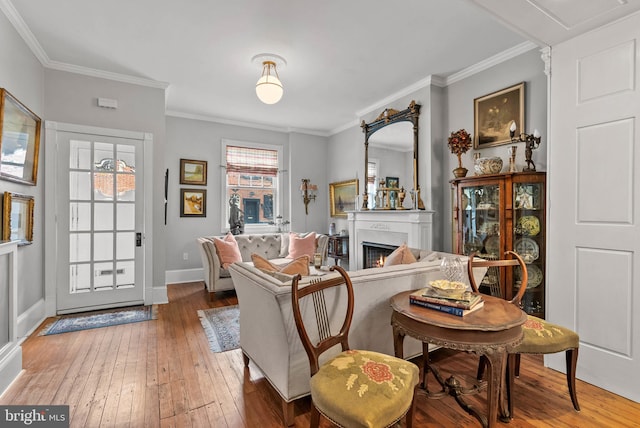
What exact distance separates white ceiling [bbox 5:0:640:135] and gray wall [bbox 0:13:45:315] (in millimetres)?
152

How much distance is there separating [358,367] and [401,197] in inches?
123

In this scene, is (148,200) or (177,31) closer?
(177,31)

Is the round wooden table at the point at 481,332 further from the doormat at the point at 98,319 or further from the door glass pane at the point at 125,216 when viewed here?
the door glass pane at the point at 125,216

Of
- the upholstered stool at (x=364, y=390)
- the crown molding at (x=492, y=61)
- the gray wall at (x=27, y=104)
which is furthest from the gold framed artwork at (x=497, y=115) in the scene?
the gray wall at (x=27, y=104)

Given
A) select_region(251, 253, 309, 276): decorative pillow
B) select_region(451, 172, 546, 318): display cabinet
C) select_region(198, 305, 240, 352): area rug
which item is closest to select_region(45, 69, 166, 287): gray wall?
select_region(198, 305, 240, 352): area rug

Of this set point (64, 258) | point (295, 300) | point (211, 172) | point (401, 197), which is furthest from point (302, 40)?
point (64, 258)

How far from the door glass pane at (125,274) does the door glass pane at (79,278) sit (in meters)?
0.29

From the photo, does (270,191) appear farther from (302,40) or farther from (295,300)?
(295,300)

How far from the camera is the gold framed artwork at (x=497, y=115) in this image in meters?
3.21

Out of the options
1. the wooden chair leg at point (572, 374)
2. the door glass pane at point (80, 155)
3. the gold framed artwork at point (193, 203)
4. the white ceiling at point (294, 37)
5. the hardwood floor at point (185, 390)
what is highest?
the white ceiling at point (294, 37)

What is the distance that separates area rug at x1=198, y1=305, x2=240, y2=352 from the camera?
113 inches

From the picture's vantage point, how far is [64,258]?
361 centimetres

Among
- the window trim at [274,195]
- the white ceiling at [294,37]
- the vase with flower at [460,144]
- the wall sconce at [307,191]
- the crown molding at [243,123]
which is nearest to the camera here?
the white ceiling at [294,37]

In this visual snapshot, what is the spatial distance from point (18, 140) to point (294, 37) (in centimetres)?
275
